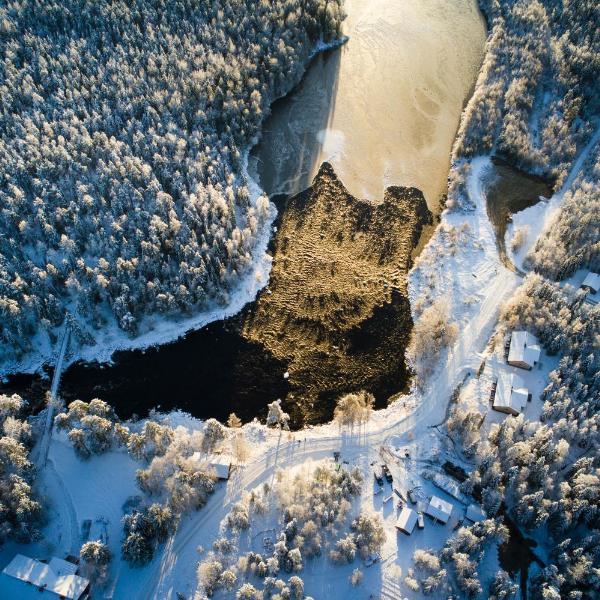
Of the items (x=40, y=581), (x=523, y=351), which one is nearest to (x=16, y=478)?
(x=40, y=581)

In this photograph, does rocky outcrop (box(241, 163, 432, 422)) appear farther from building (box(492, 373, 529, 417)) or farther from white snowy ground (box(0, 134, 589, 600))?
building (box(492, 373, 529, 417))

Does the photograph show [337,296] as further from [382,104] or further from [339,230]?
[382,104]

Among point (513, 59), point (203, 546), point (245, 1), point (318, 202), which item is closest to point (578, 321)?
point (318, 202)

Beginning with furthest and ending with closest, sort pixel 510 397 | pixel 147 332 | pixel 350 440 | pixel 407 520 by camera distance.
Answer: pixel 147 332 → pixel 510 397 → pixel 350 440 → pixel 407 520

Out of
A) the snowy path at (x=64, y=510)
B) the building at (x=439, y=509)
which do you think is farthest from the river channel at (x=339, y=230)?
the building at (x=439, y=509)

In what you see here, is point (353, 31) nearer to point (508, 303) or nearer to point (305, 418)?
point (508, 303)

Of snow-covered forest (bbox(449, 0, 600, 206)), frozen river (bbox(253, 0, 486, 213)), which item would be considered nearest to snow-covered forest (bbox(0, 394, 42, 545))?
frozen river (bbox(253, 0, 486, 213))
